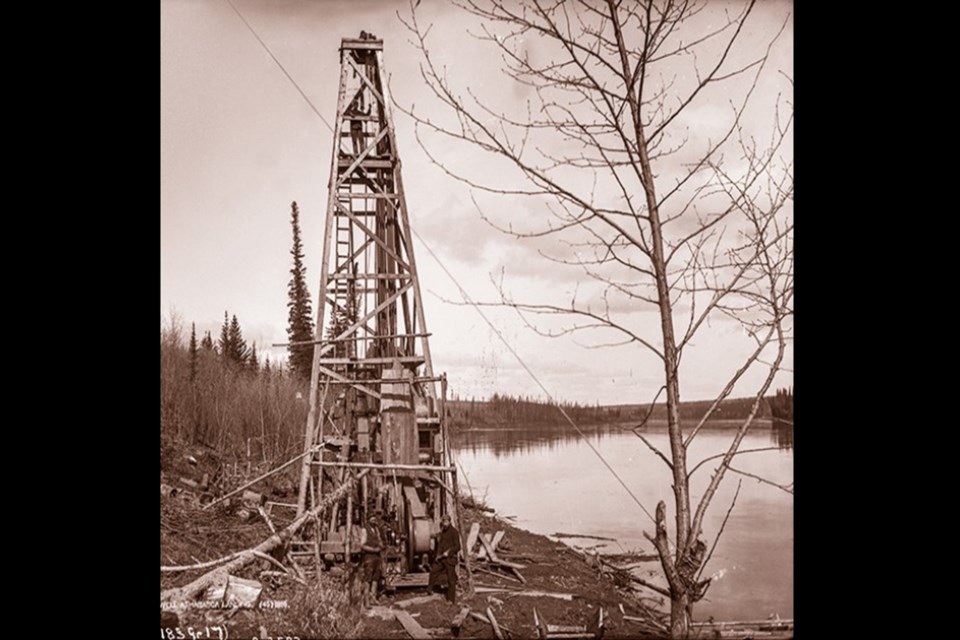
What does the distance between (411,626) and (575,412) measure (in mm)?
2636

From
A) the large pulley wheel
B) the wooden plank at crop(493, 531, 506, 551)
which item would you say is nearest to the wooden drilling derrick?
the large pulley wheel

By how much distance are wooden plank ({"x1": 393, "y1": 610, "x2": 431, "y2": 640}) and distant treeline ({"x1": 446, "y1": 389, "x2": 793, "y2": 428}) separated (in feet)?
8.14

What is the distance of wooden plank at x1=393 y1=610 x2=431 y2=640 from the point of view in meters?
6.12

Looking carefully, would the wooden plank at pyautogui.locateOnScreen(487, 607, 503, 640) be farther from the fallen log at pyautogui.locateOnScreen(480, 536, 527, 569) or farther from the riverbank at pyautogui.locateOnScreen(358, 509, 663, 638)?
the fallen log at pyautogui.locateOnScreen(480, 536, 527, 569)

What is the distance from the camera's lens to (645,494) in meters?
7.55

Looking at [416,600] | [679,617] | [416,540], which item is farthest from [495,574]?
[679,617]

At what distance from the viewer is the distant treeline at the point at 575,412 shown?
19.1ft

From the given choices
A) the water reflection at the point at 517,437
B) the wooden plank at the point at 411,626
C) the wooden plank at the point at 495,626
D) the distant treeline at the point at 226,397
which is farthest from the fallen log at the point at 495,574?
the distant treeline at the point at 226,397
